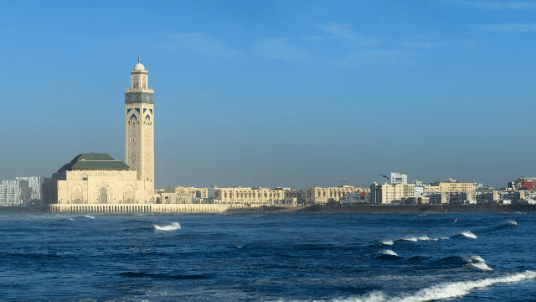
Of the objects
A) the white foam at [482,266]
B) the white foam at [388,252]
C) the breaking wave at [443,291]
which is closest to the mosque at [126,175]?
the white foam at [388,252]

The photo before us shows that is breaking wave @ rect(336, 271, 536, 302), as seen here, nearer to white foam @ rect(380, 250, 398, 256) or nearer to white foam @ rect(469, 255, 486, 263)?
white foam @ rect(469, 255, 486, 263)

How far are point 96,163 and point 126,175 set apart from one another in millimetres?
8227

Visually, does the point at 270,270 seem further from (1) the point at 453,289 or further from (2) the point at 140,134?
(2) the point at 140,134

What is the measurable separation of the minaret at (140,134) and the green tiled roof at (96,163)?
4145 mm

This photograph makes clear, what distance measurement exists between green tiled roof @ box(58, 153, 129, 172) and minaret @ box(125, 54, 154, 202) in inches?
163

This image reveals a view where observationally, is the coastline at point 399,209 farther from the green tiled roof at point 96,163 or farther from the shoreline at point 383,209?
the green tiled roof at point 96,163

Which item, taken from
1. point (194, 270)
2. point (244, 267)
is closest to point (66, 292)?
point (194, 270)

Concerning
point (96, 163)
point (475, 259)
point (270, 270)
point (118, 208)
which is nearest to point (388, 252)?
point (475, 259)

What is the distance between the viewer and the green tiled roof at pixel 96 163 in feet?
550

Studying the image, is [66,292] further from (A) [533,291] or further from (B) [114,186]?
(B) [114,186]

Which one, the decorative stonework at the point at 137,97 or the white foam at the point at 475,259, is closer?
the white foam at the point at 475,259

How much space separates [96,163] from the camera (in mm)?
169125

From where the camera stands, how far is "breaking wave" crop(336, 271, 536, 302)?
2400cm

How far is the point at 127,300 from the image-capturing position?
23.7 m
